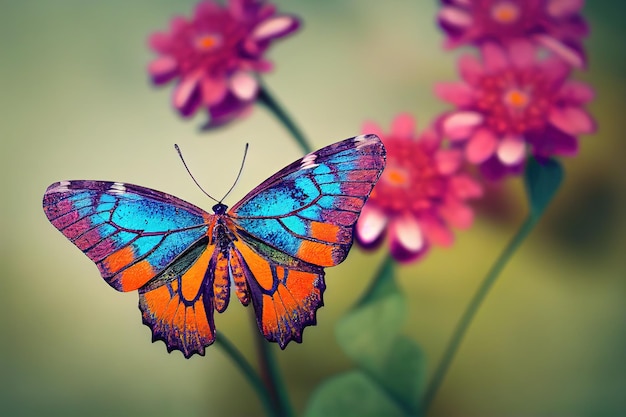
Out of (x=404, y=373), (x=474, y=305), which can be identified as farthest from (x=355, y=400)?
(x=474, y=305)

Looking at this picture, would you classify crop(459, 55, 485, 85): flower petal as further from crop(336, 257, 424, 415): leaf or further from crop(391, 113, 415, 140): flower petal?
crop(336, 257, 424, 415): leaf

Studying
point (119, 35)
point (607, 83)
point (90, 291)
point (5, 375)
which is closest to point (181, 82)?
point (119, 35)

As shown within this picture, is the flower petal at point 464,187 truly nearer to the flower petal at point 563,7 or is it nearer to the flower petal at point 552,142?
the flower petal at point 552,142

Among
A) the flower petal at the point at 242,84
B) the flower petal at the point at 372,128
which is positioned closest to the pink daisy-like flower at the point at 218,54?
the flower petal at the point at 242,84

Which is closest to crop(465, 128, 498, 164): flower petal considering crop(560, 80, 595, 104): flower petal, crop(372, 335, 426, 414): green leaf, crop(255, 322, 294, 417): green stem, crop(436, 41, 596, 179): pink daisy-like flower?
crop(436, 41, 596, 179): pink daisy-like flower

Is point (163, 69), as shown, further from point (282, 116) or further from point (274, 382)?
point (274, 382)

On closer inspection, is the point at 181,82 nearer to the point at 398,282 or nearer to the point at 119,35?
the point at 119,35
